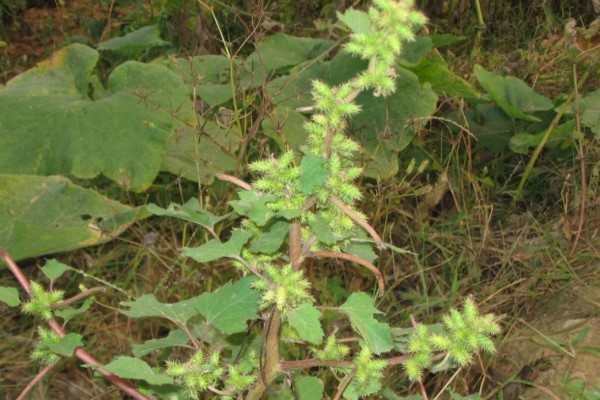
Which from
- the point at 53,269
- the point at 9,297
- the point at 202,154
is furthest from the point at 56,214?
the point at 9,297

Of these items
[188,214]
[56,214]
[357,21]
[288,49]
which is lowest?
[56,214]

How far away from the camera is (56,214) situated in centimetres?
204

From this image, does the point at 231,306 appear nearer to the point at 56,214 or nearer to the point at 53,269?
the point at 53,269

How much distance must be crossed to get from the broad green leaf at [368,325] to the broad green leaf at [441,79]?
1.59 meters

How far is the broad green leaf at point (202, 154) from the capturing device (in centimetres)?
227

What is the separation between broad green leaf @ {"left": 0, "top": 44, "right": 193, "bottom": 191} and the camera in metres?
2.21

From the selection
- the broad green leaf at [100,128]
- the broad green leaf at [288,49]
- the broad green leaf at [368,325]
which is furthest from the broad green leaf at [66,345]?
the broad green leaf at [288,49]

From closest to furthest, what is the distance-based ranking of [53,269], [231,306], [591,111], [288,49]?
[231,306] < [53,269] < [591,111] < [288,49]

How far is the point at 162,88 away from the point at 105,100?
0.19 meters

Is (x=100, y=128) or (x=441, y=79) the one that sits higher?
(x=441, y=79)

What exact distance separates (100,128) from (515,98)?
1.43 meters

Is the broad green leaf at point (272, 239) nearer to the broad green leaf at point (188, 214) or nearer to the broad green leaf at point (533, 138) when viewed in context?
the broad green leaf at point (188, 214)

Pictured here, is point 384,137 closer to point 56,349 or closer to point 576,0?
point 56,349

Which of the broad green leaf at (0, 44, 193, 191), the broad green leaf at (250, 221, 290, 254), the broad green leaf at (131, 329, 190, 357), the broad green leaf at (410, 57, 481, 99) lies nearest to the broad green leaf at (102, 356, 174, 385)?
the broad green leaf at (131, 329, 190, 357)
